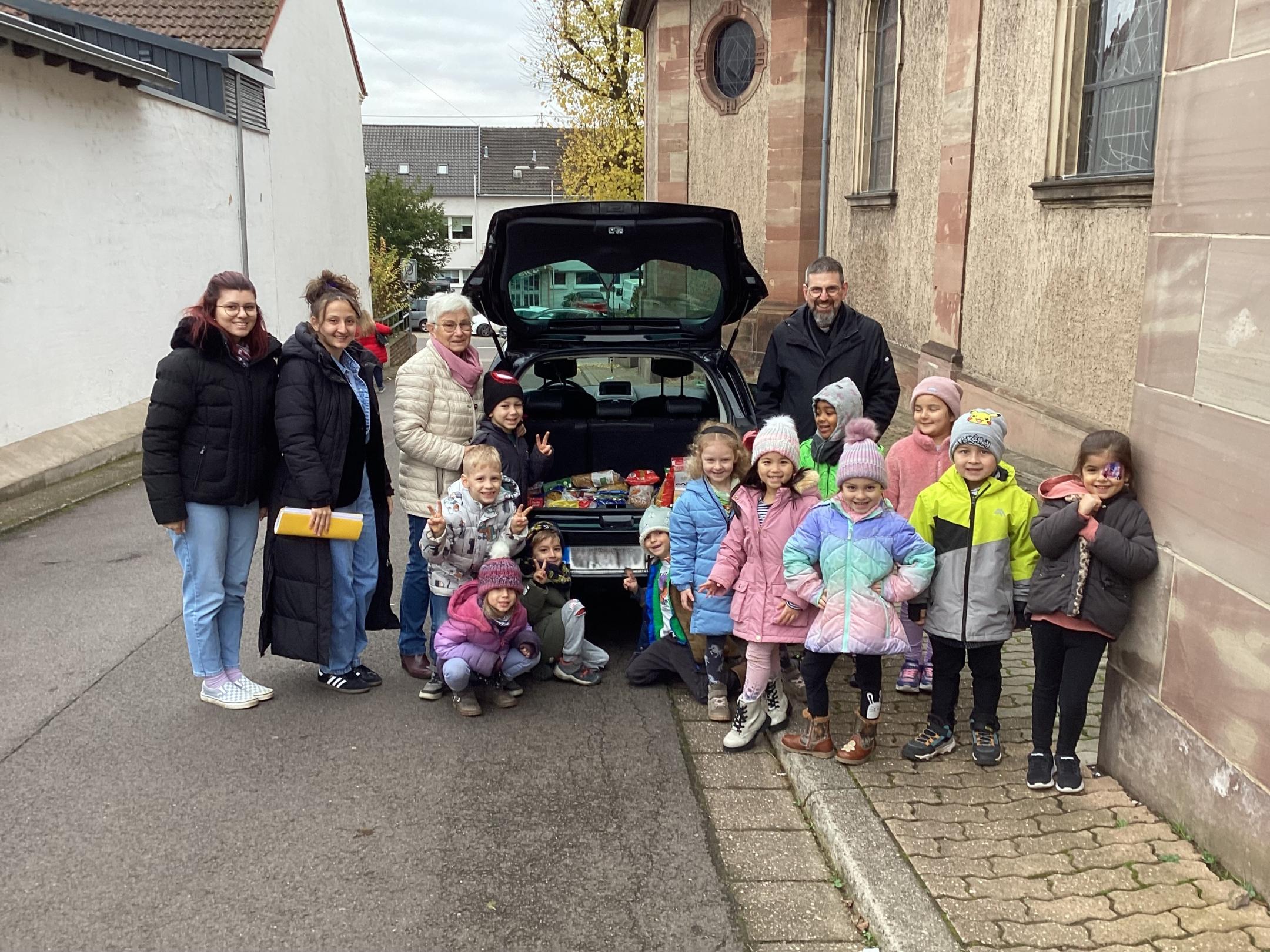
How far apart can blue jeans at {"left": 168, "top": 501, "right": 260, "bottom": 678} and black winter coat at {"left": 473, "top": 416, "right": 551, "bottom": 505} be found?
1087mm

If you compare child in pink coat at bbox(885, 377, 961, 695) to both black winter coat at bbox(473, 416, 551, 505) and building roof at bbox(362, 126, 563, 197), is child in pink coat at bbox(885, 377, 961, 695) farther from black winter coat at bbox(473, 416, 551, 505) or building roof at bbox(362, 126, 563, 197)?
building roof at bbox(362, 126, 563, 197)

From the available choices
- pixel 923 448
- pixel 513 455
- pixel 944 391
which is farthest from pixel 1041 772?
pixel 513 455

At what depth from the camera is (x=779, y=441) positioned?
185 inches

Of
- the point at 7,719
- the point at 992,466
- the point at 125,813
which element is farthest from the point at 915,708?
the point at 7,719

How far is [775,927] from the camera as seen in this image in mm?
3441

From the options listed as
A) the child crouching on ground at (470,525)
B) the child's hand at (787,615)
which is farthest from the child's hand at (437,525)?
the child's hand at (787,615)

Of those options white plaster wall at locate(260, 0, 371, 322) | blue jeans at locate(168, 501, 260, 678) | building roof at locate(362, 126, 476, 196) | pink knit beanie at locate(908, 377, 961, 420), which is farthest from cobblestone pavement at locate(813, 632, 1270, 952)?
building roof at locate(362, 126, 476, 196)

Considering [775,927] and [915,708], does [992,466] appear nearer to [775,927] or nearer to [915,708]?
[915,708]

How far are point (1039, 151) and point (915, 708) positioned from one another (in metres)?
6.09

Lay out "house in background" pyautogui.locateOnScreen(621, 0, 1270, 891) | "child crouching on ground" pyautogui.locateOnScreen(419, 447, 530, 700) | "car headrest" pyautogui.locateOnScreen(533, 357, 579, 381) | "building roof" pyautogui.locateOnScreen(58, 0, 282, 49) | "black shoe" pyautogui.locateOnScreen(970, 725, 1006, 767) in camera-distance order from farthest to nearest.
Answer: "building roof" pyautogui.locateOnScreen(58, 0, 282, 49), "car headrest" pyautogui.locateOnScreen(533, 357, 579, 381), "child crouching on ground" pyautogui.locateOnScreen(419, 447, 530, 700), "black shoe" pyautogui.locateOnScreen(970, 725, 1006, 767), "house in background" pyautogui.locateOnScreen(621, 0, 1270, 891)

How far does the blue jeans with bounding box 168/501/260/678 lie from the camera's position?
16.5 ft

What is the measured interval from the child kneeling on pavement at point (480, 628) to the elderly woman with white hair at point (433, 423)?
0.19 metres

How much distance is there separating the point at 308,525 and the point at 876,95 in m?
12.9

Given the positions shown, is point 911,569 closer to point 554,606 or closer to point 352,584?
point 554,606
